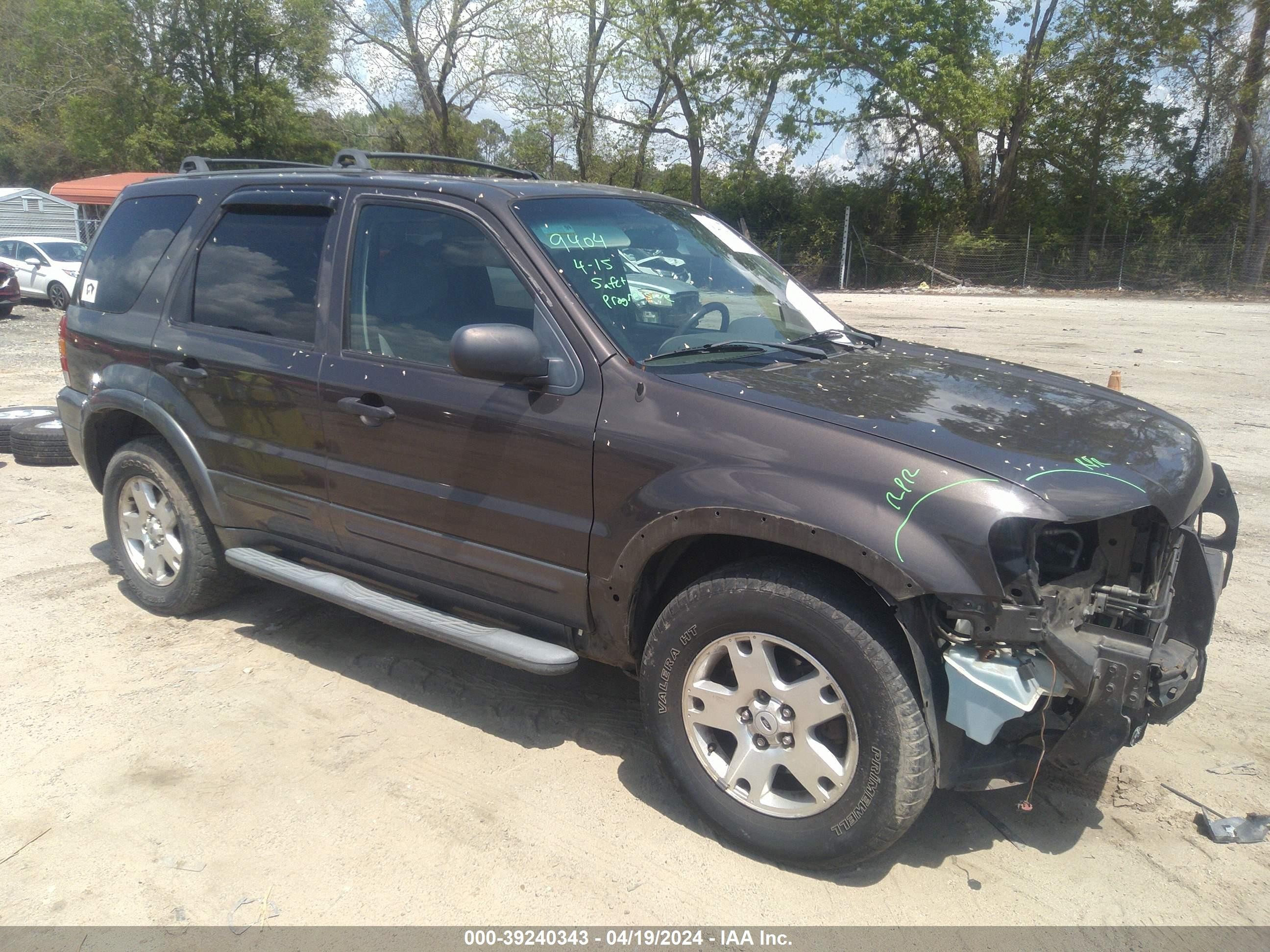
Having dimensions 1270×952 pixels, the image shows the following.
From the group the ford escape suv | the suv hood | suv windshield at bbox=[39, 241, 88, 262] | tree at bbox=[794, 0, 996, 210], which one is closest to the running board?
the ford escape suv

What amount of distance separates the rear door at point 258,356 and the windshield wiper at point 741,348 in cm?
147

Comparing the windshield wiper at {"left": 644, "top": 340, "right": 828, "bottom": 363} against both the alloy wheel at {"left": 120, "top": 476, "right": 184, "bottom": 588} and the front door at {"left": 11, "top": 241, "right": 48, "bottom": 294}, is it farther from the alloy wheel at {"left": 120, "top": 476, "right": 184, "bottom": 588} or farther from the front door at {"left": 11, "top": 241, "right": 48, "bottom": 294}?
the front door at {"left": 11, "top": 241, "right": 48, "bottom": 294}

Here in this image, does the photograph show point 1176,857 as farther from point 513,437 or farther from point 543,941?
point 513,437

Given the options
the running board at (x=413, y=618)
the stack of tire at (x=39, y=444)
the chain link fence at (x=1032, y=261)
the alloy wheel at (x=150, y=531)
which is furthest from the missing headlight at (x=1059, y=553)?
the chain link fence at (x=1032, y=261)

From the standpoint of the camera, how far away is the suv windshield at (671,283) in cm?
338

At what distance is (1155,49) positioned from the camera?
3014 centimetres

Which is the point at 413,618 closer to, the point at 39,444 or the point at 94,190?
the point at 39,444

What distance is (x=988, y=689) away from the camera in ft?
8.30

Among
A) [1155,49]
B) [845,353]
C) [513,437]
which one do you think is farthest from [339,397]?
[1155,49]

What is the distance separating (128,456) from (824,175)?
3663 cm

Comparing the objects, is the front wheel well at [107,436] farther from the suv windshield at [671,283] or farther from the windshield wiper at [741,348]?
the windshield wiper at [741,348]

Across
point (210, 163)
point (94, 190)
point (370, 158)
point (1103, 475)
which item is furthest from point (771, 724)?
point (94, 190)

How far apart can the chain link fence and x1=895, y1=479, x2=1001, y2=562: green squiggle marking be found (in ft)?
92.3

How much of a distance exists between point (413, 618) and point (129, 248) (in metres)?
2.59
